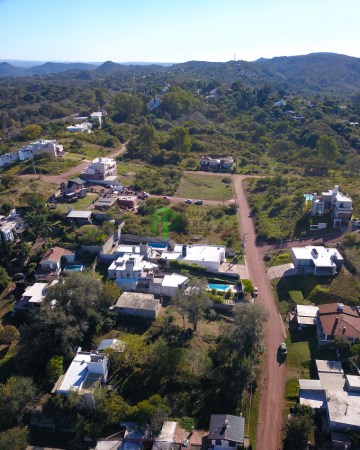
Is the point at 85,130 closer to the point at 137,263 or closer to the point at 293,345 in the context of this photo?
the point at 137,263

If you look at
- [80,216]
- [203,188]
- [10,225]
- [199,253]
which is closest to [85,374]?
[199,253]

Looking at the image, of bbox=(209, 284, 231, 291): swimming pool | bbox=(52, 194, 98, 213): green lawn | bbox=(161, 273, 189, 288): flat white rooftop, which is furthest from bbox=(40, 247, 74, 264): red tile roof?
bbox=(209, 284, 231, 291): swimming pool

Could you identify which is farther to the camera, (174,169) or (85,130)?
(85,130)

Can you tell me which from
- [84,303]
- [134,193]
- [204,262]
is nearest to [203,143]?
[134,193]

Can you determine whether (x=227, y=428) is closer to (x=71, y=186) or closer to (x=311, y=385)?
(x=311, y=385)

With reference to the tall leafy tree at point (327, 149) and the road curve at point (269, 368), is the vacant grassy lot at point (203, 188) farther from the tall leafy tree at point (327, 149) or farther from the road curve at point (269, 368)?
the tall leafy tree at point (327, 149)

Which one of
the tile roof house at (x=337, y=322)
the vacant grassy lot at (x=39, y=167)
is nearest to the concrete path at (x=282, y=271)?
the tile roof house at (x=337, y=322)
